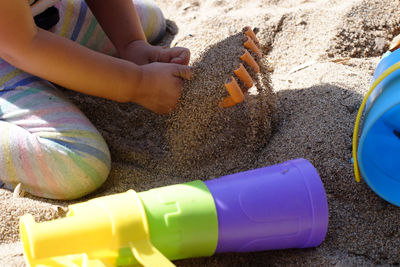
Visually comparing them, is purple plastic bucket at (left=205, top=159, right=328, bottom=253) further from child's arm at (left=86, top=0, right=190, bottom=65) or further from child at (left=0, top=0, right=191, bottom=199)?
child's arm at (left=86, top=0, right=190, bottom=65)

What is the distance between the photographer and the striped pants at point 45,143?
1.30 metres

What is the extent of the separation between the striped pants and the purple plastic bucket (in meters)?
0.43

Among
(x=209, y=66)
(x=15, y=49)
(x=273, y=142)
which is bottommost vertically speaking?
(x=273, y=142)

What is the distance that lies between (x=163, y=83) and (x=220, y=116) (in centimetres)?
18

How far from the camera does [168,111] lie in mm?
1394

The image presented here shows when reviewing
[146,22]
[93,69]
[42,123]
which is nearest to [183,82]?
[93,69]

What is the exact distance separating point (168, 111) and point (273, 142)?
1.00ft

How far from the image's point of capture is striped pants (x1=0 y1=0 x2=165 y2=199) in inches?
51.4

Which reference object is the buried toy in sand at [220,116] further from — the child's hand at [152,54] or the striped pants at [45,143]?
the striped pants at [45,143]

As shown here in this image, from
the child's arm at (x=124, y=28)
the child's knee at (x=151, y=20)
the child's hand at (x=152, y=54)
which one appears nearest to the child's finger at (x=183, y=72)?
the child's hand at (x=152, y=54)

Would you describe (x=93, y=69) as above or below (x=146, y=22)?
above

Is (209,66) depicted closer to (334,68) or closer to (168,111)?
(168,111)

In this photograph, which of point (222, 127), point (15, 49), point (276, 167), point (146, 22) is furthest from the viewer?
point (146, 22)

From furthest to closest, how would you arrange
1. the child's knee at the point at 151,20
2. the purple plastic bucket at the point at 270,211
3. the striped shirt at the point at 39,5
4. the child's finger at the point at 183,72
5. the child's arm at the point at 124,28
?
the child's knee at the point at 151,20
the child's arm at the point at 124,28
the striped shirt at the point at 39,5
the child's finger at the point at 183,72
the purple plastic bucket at the point at 270,211
